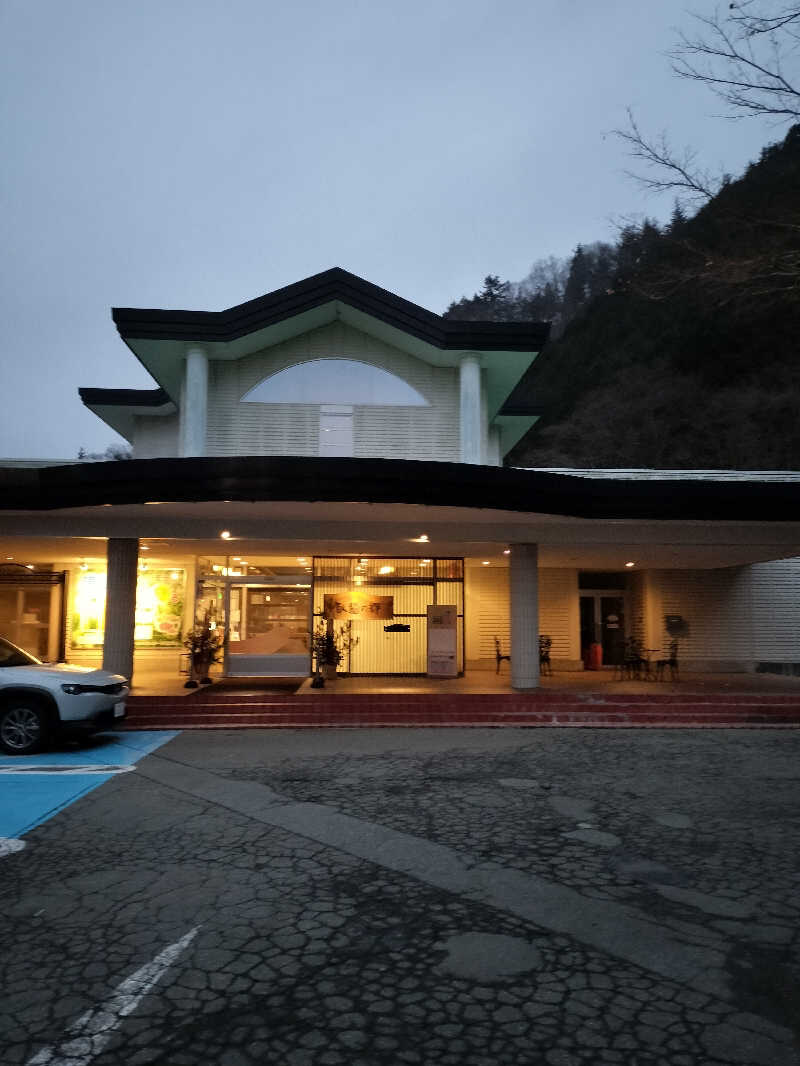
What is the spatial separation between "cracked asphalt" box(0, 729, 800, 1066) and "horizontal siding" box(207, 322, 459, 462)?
9.15 m

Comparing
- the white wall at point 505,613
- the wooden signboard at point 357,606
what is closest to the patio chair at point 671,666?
the white wall at point 505,613

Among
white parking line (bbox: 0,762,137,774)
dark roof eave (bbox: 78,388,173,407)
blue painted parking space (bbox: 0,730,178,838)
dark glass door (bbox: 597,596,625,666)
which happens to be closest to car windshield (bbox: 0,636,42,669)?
blue painted parking space (bbox: 0,730,178,838)

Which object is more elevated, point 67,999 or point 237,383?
point 237,383

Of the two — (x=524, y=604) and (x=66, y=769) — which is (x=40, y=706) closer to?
(x=66, y=769)

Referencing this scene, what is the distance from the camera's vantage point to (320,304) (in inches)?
604

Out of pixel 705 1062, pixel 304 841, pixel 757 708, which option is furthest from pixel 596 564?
pixel 705 1062

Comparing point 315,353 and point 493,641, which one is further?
point 493,641

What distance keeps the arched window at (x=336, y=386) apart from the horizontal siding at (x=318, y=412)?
13 centimetres

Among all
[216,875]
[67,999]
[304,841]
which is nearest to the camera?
[67,999]

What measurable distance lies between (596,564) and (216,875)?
1556 centimetres

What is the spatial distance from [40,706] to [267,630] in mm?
6769

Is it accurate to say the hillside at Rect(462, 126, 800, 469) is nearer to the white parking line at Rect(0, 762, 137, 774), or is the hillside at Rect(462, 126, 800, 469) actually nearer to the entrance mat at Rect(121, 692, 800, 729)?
the entrance mat at Rect(121, 692, 800, 729)

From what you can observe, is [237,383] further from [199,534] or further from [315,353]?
[199,534]

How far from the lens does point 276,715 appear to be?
490 inches
